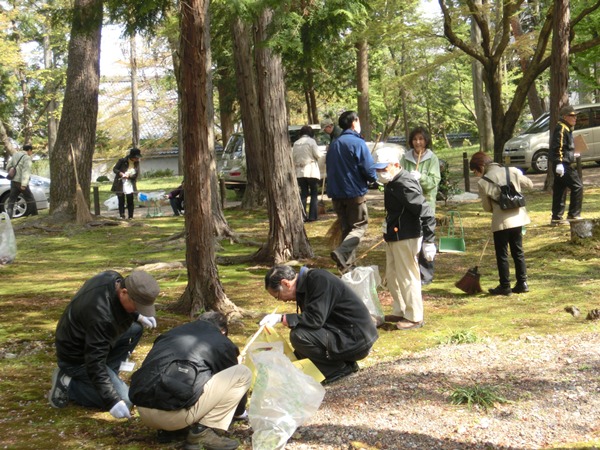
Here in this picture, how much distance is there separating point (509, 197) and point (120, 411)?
4919 millimetres

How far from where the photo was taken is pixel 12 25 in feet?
113

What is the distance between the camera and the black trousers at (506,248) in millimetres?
8547

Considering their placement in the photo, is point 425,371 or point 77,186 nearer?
point 425,371

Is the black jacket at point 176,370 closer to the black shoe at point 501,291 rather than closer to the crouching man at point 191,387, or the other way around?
the crouching man at point 191,387

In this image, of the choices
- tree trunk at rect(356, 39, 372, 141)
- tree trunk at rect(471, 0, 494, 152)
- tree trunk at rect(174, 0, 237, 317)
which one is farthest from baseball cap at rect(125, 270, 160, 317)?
tree trunk at rect(471, 0, 494, 152)

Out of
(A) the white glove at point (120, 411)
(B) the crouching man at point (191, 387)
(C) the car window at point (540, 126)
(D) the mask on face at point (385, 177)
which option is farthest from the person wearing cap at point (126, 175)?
(B) the crouching man at point (191, 387)

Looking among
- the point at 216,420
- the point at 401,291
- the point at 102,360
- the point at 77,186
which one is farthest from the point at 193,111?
the point at 77,186

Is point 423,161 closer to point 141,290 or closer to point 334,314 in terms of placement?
point 334,314

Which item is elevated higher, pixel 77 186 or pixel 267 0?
pixel 267 0

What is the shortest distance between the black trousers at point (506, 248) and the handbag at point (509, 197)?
0.94 ft

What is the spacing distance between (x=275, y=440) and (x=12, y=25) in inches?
1331

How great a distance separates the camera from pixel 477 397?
5.29 metres

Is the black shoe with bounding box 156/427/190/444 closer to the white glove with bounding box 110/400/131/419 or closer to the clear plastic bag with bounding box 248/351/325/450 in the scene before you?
the white glove with bounding box 110/400/131/419

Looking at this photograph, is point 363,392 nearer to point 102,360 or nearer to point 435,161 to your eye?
point 102,360
